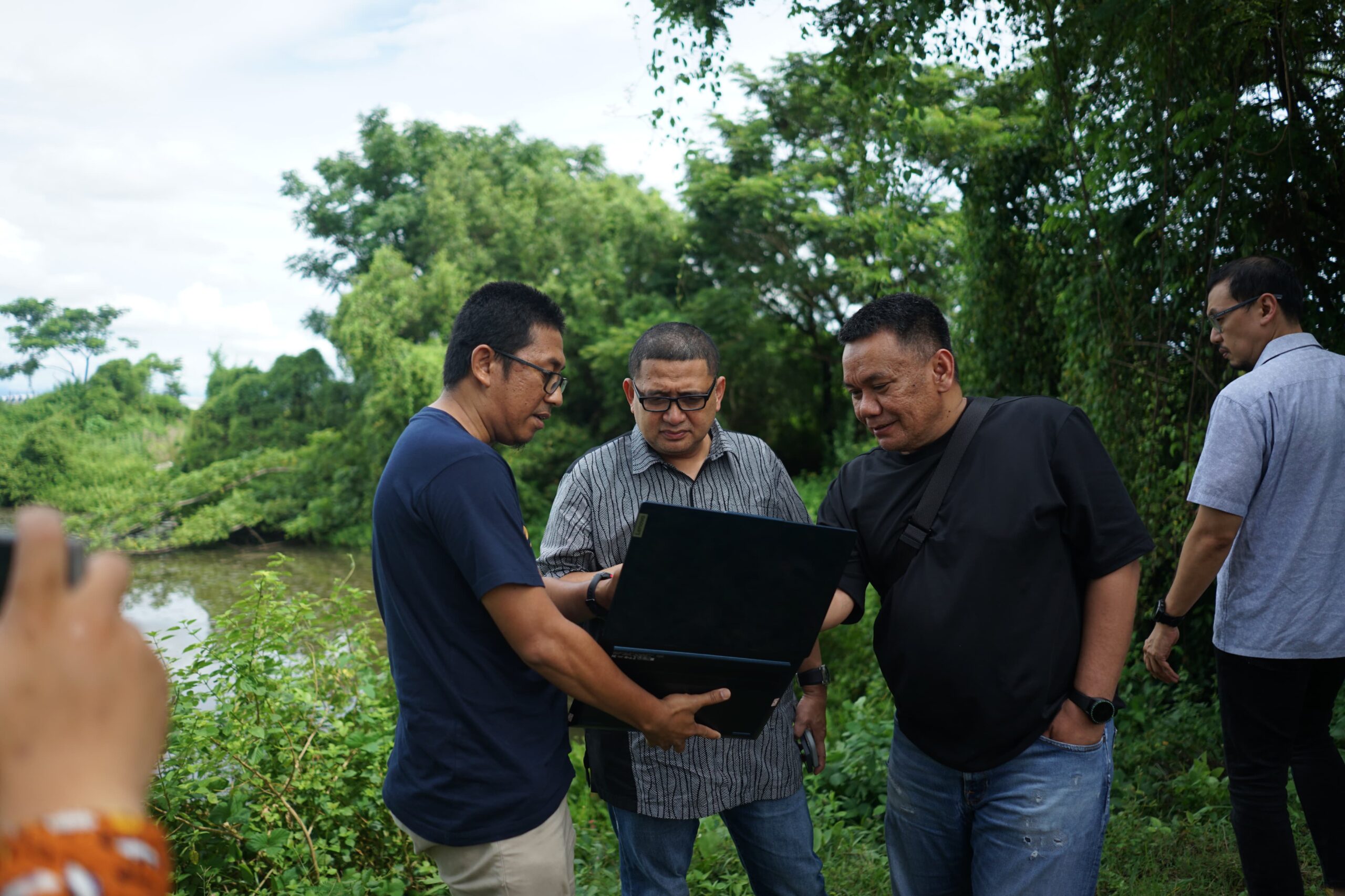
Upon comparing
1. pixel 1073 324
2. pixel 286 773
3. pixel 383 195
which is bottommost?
pixel 286 773

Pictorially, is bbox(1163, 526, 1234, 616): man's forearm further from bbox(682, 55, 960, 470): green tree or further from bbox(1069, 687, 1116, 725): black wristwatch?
bbox(682, 55, 960, 470): green tree

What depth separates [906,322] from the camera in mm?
2348

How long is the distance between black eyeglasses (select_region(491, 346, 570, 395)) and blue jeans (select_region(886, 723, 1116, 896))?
4.34 feet

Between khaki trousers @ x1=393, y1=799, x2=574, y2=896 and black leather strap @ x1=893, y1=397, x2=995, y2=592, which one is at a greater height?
black leather strap @ x1=893, y1=397, x2=995, y2=592

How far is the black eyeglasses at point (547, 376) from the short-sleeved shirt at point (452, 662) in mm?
272

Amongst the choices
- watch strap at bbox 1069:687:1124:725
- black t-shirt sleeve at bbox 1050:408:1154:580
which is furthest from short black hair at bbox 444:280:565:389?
watch strap at bbox 1069:687:1124:725

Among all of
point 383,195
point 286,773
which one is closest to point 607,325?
point 383,195

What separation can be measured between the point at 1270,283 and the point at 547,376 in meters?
2.39

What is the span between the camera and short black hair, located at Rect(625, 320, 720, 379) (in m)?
2.71

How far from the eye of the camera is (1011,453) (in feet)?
7.33

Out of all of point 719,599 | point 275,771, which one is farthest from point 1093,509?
point 275,771

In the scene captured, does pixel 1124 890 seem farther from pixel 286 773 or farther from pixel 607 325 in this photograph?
pixel 607 325

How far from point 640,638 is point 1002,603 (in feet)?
2.80

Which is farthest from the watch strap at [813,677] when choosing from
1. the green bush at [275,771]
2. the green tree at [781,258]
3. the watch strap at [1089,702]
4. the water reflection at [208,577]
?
the green tree at [781,258]
